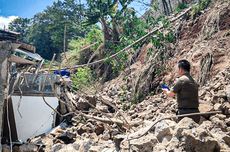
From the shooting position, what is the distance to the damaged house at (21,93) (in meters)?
5.59

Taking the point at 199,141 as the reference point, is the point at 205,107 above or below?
above

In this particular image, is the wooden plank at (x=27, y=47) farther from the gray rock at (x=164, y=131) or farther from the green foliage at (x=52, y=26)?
the green foliage at (x=52, y=26)

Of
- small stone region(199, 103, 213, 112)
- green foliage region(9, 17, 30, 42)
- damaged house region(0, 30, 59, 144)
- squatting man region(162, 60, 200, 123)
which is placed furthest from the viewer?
green foliage region(9, 17, 30, 42)

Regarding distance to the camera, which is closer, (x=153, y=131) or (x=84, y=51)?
(x=153, y=131)

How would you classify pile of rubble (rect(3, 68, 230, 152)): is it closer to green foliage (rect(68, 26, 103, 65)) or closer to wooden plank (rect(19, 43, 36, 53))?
wooden plank (rect(19, 43, 36, 53))

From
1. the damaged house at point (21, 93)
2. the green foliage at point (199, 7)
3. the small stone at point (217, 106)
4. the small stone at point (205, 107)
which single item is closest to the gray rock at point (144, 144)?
the small stone at point (205, 107)

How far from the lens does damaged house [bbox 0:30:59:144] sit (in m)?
5.59

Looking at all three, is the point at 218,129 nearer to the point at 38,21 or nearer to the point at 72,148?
the point at 72,148

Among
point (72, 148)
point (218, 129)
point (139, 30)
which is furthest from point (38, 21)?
point (218, 129)

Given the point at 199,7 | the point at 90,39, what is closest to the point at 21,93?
the point at 199,7

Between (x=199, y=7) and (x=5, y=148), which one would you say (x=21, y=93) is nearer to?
(x=5, y=148)

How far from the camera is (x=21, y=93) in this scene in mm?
5668

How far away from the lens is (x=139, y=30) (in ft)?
34.7

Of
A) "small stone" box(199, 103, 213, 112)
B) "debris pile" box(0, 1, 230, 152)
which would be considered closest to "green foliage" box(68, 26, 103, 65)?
"debris pile" box(0, 1, 230, 152)
